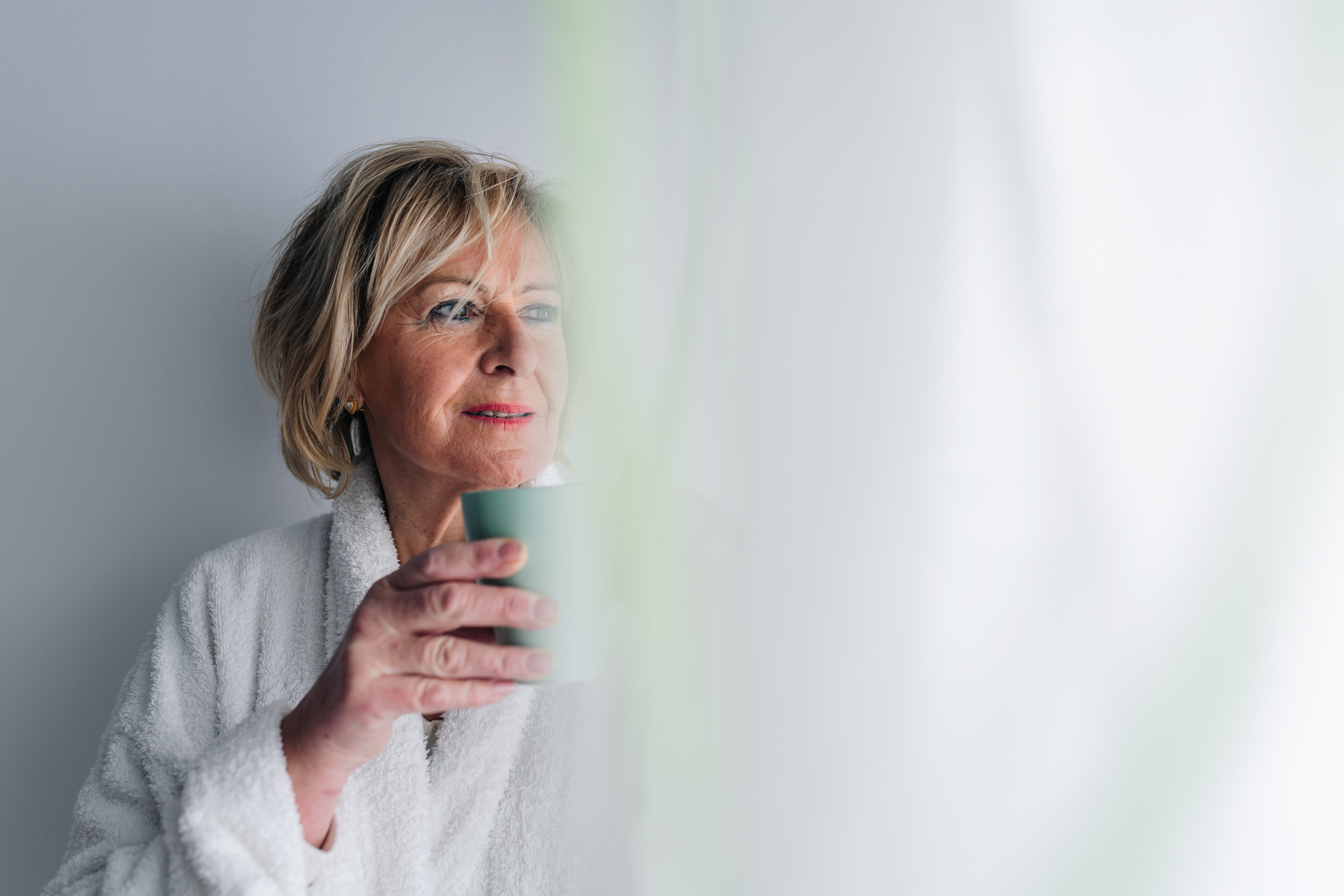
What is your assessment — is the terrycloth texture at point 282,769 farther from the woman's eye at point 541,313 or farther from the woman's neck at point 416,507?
the woman's eye at point 541,313

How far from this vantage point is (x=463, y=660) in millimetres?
424

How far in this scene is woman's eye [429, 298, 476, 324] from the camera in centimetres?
68

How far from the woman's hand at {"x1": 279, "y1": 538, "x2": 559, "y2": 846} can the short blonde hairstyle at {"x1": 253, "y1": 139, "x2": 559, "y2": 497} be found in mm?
327

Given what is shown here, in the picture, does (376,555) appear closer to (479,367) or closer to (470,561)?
(479,367)

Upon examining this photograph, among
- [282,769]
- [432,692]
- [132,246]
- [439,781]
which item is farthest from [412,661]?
[132,246]

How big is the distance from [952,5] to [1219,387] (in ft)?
0.50

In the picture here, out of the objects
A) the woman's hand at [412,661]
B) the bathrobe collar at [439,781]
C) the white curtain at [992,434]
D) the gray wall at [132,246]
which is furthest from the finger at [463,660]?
the gray wall at [132,246]

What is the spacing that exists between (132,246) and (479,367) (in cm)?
38

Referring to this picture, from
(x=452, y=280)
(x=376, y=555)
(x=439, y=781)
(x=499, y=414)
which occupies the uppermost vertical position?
(x=452, y=280)

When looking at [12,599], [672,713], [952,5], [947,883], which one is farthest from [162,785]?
[952,5]

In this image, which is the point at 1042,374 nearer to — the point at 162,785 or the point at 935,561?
the point at 935,561

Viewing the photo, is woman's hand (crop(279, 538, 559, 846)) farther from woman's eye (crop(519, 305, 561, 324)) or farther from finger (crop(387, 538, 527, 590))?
woman's eye (crop(519, 305, 561, 324))

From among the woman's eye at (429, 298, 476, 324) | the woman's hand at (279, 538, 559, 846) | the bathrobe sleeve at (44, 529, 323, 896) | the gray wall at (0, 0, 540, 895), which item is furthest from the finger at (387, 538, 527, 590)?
the gray wall at (0, 0, 540, 895)

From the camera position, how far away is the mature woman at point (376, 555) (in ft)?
1.92
